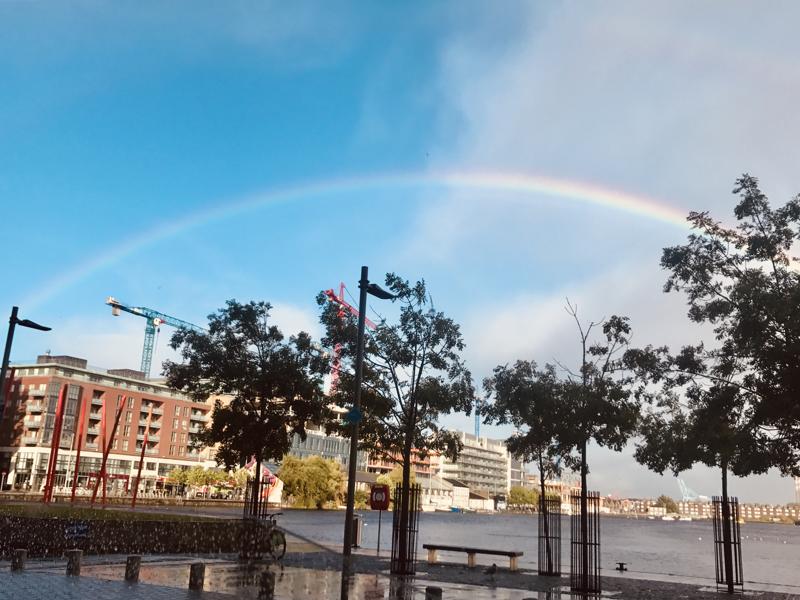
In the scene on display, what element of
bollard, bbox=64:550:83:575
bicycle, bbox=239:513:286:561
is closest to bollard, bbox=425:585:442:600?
bollard, bbox=64:550:83:575

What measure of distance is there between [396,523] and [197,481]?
356 feet

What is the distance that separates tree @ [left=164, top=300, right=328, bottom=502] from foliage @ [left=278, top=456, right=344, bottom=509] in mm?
99597

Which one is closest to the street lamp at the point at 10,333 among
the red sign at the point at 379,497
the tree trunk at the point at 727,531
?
the red sign at the point at 379,497

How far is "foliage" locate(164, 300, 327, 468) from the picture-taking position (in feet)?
83.9

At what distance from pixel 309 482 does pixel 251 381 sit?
102 metres

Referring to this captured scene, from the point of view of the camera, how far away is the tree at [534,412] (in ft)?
67.4

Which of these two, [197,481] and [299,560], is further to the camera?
[197,481]

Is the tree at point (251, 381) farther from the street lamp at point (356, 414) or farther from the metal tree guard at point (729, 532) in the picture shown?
the metal tree guard at point (729, 532)

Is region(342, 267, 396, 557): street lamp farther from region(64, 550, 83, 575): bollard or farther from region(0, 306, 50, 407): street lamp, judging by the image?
region(0, 306, 50, 407): street lamp

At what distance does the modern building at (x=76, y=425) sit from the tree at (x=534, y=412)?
94.2m

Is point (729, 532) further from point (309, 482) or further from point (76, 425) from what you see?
point (309, 482)

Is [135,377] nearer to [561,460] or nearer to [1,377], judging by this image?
[1,377]

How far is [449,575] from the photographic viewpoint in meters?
19.9

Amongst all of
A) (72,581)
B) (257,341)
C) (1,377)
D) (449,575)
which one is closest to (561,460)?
(449,575)
